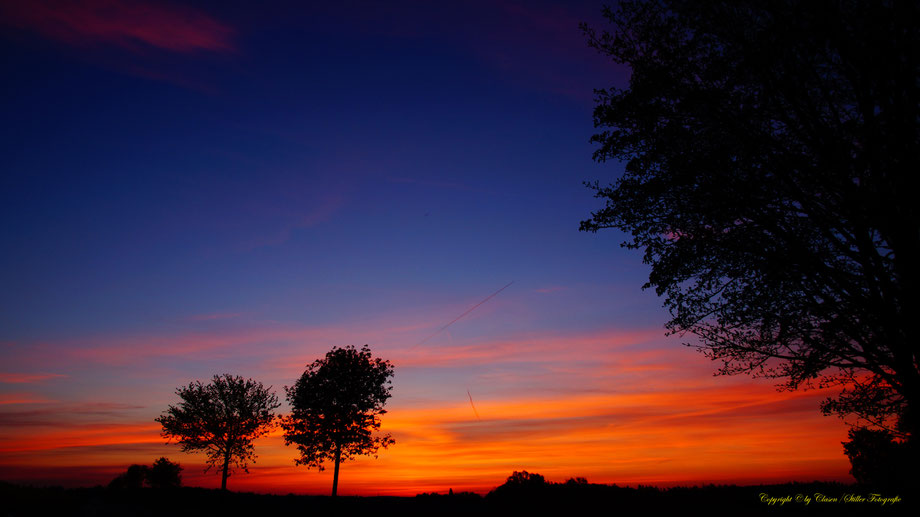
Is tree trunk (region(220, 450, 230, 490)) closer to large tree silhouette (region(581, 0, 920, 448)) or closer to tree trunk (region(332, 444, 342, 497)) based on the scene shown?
tree trunk (region(332, 444, 342, 497))

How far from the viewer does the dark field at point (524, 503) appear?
18250 mm

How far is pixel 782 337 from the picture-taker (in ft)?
38.7

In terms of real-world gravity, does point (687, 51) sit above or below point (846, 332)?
above

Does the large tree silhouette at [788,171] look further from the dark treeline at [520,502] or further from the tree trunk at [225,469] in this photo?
the tree trunk at [225,469]

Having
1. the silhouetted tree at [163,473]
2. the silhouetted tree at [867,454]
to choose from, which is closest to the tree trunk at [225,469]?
the silhouetted tree at [163,473]

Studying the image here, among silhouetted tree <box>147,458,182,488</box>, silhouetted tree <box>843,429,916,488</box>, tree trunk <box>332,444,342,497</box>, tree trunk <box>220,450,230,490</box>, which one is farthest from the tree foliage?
silhouetted tree <box>843,429,916,488</box>

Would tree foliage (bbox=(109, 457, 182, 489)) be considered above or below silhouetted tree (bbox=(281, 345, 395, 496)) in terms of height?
below

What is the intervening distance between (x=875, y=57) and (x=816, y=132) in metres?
1.65

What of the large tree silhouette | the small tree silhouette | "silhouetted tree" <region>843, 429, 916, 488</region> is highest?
the large tree silhouette

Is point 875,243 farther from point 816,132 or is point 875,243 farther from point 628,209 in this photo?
point 628,209

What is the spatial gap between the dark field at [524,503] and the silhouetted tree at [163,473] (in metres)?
46.2

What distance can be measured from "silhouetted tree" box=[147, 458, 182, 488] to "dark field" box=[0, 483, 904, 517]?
46.2 metres

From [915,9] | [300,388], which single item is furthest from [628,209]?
[300,388]

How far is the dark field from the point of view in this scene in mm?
18250
